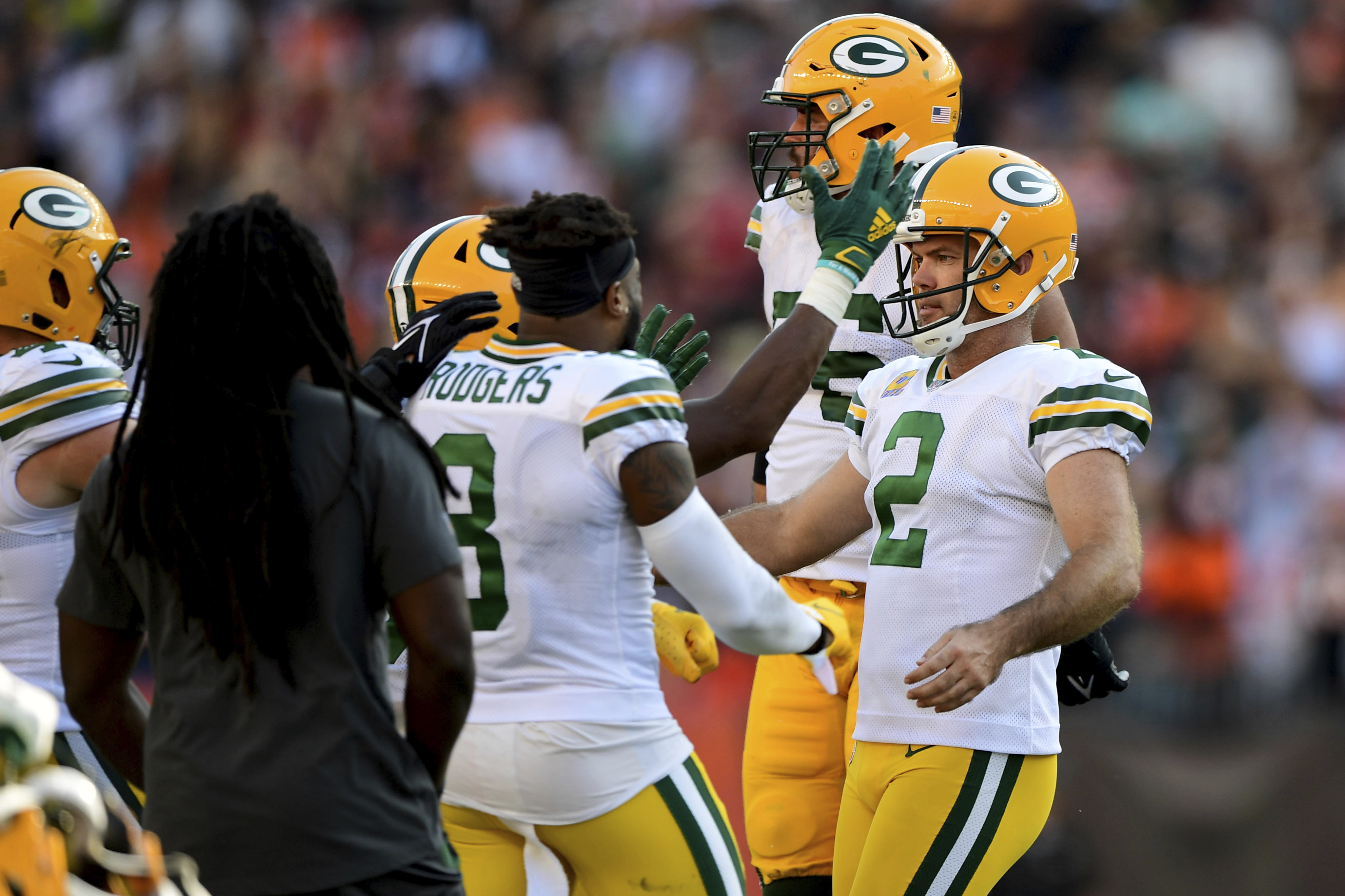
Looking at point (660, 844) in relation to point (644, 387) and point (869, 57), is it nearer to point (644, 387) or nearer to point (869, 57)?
point (644, 387)

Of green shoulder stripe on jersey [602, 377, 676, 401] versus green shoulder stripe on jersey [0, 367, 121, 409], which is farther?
green shoulder stripe on jersey [0, 367, 121, 409]

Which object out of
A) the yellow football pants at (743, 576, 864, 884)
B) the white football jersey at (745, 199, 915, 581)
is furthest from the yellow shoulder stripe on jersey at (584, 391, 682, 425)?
the yellow football pants at (743, 576, 864, 884)

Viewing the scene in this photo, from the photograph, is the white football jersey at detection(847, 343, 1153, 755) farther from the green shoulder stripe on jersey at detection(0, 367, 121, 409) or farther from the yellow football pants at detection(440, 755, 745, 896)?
the green shoulder stripe on jersey at detection(0, 367, 121, 409)

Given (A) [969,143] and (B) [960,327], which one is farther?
(A) [969,143]

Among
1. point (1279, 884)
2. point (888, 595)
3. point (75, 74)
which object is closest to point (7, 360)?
point (888, 595)

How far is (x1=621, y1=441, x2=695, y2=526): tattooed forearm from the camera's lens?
2.99 m

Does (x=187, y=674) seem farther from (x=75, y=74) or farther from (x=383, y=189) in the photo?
(x=75, y=74)

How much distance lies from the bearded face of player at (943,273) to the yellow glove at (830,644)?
68 cm

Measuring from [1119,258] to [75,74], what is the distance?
320 inches

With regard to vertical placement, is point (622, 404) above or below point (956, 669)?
above

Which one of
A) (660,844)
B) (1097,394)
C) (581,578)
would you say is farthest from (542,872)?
(1097,394)

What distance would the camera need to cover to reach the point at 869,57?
4598 millimetres

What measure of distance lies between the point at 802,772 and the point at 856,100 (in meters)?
1.85

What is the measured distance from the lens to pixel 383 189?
11562 millimetres
